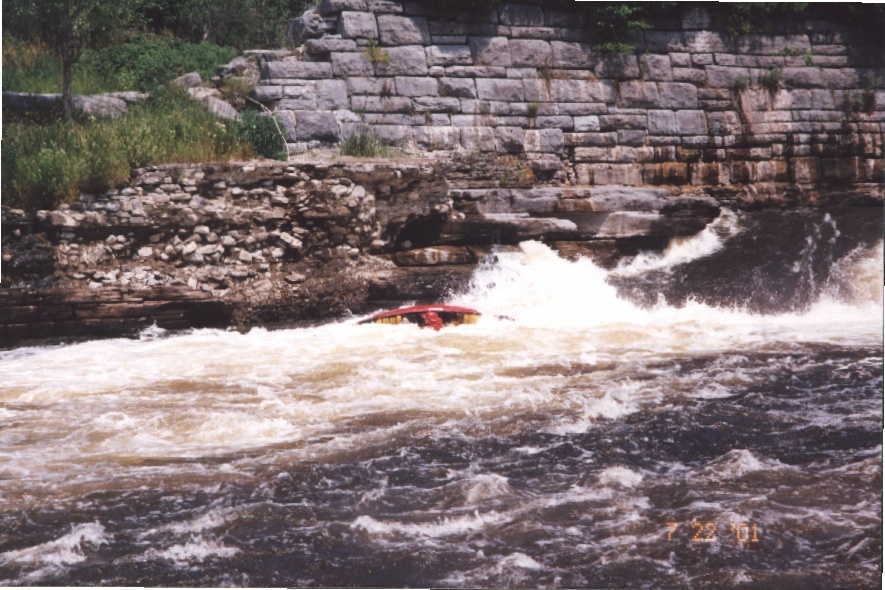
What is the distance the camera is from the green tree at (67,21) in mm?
9102

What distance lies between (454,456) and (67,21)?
6.62 meters

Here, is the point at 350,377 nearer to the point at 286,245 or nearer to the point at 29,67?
the point at 286,245

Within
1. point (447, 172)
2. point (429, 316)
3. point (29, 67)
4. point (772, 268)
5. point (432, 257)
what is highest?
point (29, 67)

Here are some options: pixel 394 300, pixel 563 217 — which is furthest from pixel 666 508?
pixel 563 217

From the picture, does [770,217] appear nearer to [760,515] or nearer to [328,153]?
[328,153]

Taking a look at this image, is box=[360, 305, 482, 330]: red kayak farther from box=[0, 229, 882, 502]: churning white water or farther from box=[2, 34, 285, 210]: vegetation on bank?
box=[2, 34, 285, 210]: vegetation on bank

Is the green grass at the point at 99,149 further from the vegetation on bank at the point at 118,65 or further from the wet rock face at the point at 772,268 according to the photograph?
the wet rock face at the point at 772,268

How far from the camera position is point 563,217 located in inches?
441

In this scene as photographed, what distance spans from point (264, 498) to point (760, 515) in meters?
2.13

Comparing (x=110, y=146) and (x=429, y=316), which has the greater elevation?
(x=110, y=146)

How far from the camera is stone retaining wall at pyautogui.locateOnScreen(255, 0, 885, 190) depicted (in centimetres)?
1136
